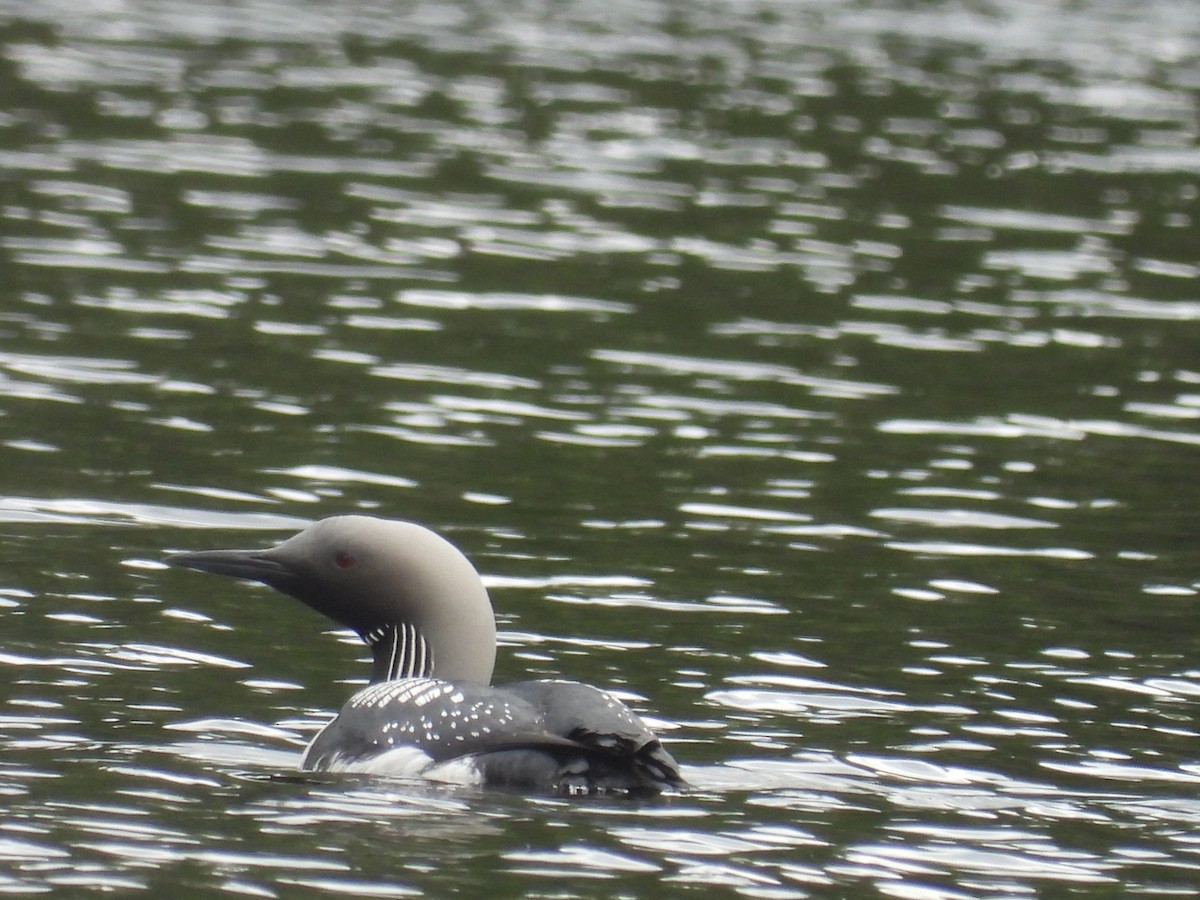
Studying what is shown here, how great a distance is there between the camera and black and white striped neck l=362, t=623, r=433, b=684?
7.53m

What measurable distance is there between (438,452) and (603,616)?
2.58 m

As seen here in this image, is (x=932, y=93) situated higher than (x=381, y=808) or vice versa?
(x=932, y=93)

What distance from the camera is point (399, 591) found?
752 centimetres

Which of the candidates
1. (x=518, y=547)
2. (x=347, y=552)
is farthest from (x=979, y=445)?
(x=347, y=552)

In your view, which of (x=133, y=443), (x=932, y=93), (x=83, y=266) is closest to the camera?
(x=133, y=443)

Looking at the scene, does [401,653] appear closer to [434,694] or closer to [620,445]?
[434,694]

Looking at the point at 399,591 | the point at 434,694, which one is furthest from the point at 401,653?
the point at 434,694

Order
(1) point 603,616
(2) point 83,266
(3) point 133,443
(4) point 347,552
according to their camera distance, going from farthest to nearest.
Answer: (2) point 83,266 → (3) point 133,443 → (1) point 603,616 → (4) point 347,552

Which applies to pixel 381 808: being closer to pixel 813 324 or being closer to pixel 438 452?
pixel 438 452

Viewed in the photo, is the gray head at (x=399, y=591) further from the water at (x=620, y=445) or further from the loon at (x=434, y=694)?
the water at (x=620, y=445)

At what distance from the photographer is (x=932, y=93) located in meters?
24.7

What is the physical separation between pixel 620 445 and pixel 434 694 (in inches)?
208

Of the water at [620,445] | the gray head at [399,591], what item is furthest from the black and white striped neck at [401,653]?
the water at [620,445]

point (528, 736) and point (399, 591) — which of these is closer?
point (528, 736)
